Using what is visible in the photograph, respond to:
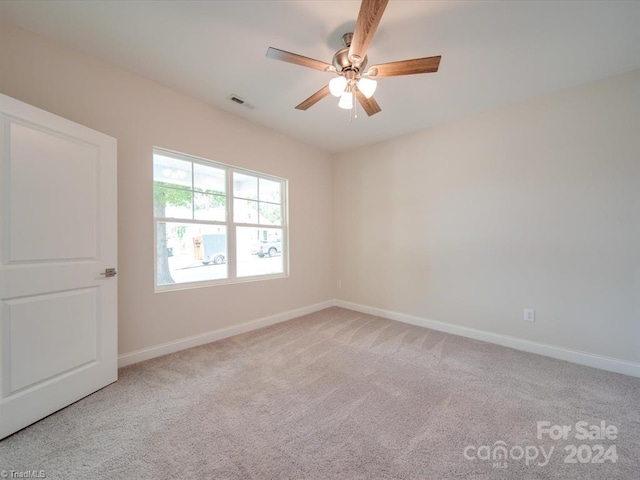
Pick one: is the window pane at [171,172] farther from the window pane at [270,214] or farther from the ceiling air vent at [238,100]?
the window pane at [270,214]

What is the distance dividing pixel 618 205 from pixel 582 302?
96 cm

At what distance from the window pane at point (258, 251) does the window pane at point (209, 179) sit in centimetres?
56

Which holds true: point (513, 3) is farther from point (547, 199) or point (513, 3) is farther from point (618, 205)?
point (618, 205)

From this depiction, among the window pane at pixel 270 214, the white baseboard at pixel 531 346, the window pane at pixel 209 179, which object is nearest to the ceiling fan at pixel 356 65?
the window pane at pixel 209 179

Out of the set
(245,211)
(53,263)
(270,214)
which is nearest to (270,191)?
(270,214)

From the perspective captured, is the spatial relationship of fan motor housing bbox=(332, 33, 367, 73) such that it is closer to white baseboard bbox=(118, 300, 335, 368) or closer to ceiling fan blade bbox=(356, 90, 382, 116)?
ceiling fan blade bbox=(356, 90, 382, 116)

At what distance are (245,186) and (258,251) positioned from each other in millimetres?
917

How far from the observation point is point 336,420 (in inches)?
65.1

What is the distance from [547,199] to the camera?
260 cm

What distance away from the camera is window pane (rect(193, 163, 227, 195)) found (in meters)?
2.89

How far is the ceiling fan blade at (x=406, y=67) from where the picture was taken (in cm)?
163

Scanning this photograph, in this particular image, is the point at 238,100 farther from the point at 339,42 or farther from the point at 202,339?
the point at 202,339

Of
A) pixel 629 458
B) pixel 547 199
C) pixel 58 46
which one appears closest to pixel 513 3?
pixel 547 199

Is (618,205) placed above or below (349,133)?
below
